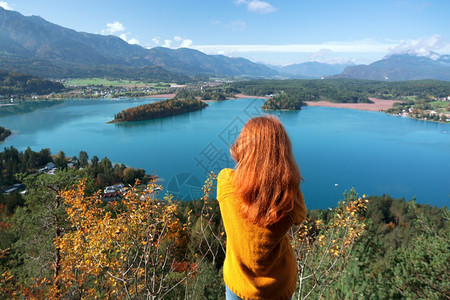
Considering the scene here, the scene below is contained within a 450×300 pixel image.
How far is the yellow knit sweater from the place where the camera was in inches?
23.5

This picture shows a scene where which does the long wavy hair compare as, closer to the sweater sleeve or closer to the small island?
the sweater sleeve

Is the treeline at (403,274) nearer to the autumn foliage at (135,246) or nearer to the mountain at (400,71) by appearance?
the autumn foliage at (135,246)

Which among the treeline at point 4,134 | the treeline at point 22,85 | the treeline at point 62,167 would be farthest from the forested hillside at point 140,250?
the treeline at point 22,85

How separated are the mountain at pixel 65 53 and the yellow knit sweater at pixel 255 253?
84.1 metres

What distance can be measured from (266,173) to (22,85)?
5958 centimetres

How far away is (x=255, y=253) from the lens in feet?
2.00

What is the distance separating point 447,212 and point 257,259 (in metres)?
3.99

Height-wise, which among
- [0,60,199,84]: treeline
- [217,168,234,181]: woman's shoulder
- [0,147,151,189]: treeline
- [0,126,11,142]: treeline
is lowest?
[0,147,151,189]: treeline

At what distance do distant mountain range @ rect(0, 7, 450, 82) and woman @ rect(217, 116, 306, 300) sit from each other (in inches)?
3256

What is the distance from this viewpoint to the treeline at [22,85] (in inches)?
1742

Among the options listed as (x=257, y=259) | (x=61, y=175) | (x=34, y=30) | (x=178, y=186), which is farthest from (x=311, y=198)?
(x=34, y=30)

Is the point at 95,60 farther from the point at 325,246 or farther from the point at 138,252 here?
the point at 325,246

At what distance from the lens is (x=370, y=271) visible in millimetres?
2930

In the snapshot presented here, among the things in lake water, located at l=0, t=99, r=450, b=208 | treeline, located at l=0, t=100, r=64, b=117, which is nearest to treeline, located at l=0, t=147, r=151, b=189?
lake water, located at l=0, t=99, r=450, b=208
